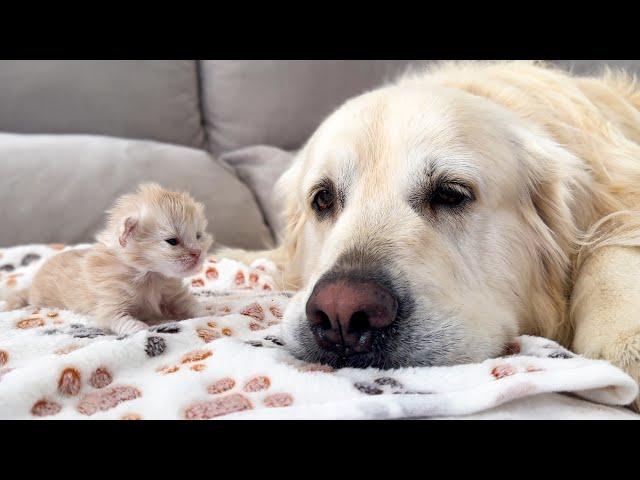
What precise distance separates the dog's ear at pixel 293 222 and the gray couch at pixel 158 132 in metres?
0.88

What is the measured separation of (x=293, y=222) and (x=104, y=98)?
1.95 meters

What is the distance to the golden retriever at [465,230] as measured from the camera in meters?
1.24

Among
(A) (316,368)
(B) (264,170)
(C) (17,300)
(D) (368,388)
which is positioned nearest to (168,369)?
(A) (316,368)

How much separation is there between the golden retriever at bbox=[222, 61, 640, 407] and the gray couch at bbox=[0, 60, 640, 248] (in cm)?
132

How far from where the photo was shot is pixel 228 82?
150 inches

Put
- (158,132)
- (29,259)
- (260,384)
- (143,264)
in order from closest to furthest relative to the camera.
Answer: (260,384)
(143,264)
(29,259)
(158,132)

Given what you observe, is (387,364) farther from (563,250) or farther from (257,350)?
(563,250)

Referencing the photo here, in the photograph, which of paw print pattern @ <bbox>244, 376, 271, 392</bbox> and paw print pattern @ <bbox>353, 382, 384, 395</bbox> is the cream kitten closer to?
paw print pattern @ <bbox>244, 376, 271, 392</bbox>

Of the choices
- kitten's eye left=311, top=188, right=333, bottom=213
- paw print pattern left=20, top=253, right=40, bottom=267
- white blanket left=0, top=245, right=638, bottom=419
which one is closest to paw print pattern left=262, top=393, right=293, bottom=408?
white blanket left=0, top=245, right=638, bottom=419

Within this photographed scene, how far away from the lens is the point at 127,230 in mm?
1582

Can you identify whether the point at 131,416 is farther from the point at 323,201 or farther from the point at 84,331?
the point at 323,201

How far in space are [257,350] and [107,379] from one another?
0.29 metres

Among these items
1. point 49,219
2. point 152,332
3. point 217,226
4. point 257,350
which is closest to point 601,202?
point 257,350

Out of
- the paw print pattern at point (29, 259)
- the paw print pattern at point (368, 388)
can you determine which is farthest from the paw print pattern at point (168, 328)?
the paw print pattern at point (29, 259)
